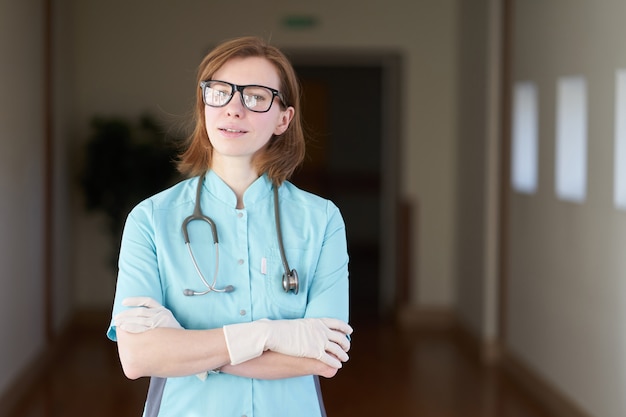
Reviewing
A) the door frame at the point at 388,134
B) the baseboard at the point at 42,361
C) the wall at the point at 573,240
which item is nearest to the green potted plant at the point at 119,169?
the baseboard at the point at 42,361

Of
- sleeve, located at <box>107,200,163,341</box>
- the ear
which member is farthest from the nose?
sleeve, located at <box>107,200,163,341</box>

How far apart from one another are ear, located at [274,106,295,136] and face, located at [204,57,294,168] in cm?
5

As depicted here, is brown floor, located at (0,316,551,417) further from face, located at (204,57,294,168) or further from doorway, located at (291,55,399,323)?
doorway, located at (291,55,399,323)

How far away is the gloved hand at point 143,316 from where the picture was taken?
1.74 m

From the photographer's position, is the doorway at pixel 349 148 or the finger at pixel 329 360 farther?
the doorway at pixel 349 148

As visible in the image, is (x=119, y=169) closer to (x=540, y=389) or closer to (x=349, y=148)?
(x=540, y=389)

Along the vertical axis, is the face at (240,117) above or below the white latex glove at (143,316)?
above

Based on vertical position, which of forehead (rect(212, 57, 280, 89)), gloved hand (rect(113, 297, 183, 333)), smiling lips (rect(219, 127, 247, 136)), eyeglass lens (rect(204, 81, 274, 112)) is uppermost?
forehead (rect(212, 57, 280, 89))

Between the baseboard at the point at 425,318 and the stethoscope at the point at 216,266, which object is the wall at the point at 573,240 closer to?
the baseboard at the point at 425,318

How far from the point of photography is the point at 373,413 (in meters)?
5.22

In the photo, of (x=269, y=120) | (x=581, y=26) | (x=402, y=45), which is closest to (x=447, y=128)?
(x=402, y=45)

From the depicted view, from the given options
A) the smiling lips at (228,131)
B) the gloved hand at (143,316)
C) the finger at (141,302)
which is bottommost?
the gloved hand at (143,316)

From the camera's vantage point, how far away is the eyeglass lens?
1.80 metres

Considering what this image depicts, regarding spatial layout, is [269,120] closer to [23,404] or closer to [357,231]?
[23,404]
